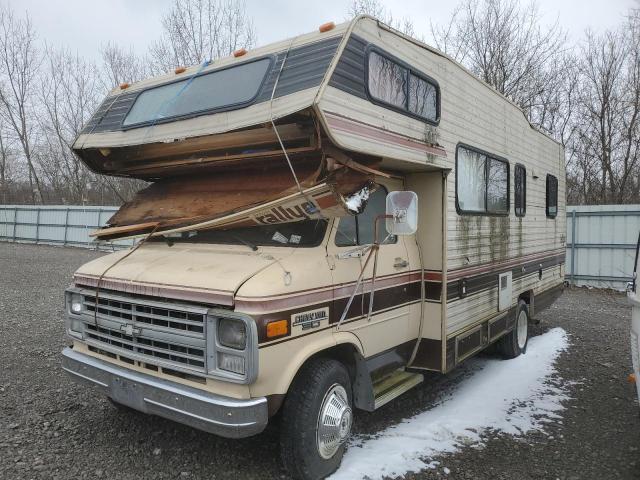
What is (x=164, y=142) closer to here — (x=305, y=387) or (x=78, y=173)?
(x=305, y=387)

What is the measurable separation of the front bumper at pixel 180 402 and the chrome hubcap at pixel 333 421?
53 centimetres

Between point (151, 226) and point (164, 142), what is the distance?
2.21 feet

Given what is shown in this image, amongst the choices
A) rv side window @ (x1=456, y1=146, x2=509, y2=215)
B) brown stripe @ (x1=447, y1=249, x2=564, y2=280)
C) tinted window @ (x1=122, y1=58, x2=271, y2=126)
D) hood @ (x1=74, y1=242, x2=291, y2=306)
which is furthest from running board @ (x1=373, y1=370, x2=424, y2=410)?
tinted window @ (x1=122, y1=58, x2=271, y2=126)

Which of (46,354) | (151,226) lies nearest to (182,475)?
(151,226)

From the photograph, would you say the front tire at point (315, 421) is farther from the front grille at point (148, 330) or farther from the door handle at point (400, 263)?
the door handle at point (400, 263)

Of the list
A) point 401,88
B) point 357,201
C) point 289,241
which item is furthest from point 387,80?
point 289,241

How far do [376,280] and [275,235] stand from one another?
2.87 feet

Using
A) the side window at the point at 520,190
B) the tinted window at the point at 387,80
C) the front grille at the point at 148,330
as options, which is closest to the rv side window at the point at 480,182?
the side window at the point at 520,190

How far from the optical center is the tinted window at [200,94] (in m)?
3.72

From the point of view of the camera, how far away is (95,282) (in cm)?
382

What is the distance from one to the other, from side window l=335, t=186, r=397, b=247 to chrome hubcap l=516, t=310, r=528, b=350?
3.39m

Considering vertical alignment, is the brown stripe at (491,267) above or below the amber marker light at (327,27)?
below

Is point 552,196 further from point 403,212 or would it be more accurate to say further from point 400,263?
point 403,212

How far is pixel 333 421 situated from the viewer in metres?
3.49
